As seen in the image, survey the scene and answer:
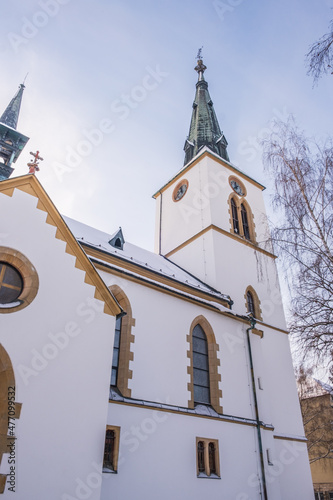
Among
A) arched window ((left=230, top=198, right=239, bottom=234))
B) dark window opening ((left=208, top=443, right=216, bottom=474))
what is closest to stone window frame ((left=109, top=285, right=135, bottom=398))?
dark window opening ((left=208, top=443, right=216, bottom=474))

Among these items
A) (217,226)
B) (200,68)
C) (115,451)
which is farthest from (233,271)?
(200,68)

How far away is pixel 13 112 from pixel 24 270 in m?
7.97

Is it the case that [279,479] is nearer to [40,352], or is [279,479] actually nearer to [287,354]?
[287,354]

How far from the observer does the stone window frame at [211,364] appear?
1081 centimetres

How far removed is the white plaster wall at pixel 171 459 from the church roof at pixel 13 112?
9.49 meters

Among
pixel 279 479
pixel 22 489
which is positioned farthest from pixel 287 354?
pixel 22 489

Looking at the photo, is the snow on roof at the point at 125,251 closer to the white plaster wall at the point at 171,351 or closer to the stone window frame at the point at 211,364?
the white plaster wall at the point at 171,351

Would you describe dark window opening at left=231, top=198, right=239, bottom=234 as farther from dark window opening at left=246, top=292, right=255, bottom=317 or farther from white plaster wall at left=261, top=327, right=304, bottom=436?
white plaster wall at left=261, top=327, right=304, bottom=436

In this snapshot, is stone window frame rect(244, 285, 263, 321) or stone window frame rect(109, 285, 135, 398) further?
stone window frame rect(244, 285, 263, 321)

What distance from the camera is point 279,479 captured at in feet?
39.9

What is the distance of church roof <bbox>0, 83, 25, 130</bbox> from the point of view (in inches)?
473

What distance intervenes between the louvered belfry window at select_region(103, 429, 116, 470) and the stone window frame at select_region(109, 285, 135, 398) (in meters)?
0.99

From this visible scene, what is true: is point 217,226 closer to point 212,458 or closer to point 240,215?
point 240,215

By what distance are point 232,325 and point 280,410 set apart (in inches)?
155
